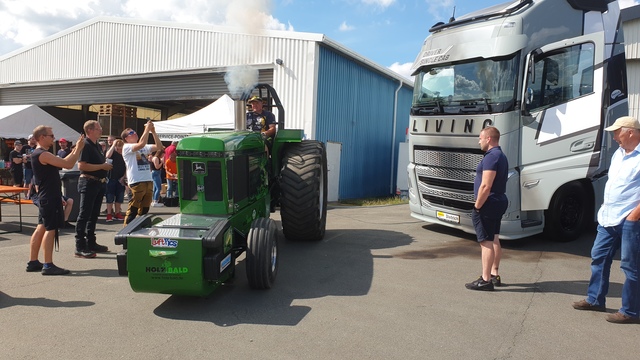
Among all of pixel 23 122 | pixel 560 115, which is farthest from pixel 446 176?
pixel 23 122

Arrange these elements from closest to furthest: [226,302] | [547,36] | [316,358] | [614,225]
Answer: [316,358] → [614,225] → [226,302] → [547,36]

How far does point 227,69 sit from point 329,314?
8607 mm

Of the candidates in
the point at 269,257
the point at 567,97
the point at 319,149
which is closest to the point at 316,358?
the point at 269,257

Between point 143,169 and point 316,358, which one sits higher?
point 143,169

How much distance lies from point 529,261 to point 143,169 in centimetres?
564

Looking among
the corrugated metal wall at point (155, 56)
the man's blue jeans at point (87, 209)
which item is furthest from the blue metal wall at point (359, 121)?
the man's blue jeans at point (87, 209)

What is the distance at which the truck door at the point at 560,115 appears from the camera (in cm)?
643

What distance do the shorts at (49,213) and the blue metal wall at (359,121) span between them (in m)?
8.79

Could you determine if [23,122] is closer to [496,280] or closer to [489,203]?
[489,203]

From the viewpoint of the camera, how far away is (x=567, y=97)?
652cm

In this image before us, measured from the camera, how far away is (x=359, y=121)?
16.0m

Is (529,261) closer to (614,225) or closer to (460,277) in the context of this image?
(460,277)

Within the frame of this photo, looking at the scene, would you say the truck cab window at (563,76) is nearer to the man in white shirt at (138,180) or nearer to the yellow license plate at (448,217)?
the yellow license plate at (448,217)

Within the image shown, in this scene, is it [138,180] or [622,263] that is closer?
[622,263]
